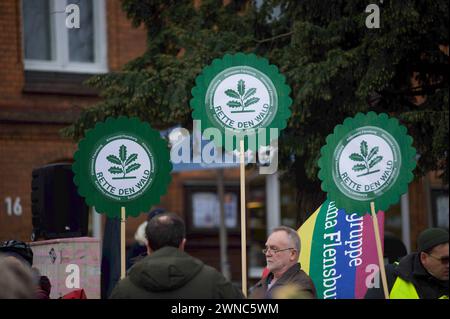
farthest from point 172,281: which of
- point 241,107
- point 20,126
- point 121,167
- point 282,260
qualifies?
point 20,126

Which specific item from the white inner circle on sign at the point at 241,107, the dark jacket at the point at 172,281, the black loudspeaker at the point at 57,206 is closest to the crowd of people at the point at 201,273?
the dark jacket at the point at 172,281

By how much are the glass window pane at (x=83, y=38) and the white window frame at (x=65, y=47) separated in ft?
0.15

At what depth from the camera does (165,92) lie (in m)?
11.5

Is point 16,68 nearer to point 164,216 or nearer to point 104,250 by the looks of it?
point 104,250

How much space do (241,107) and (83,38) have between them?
8491 mm

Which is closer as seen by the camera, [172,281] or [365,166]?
[172,281]

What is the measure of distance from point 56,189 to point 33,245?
3.85 feet

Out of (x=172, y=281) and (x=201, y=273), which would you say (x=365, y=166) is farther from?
(x=172, y=281)

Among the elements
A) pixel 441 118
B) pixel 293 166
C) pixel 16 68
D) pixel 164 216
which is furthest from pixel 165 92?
pixel 164 216

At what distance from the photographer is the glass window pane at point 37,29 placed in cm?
1579

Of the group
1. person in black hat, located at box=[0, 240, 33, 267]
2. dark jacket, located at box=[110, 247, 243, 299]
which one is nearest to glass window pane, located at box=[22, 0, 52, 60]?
person in black hat, located at box=[0, 240, 33, 267]

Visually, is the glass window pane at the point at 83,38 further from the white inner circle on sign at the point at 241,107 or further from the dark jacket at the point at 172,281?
the dark jacket at the point at 172,281

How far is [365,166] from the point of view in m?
8.15
